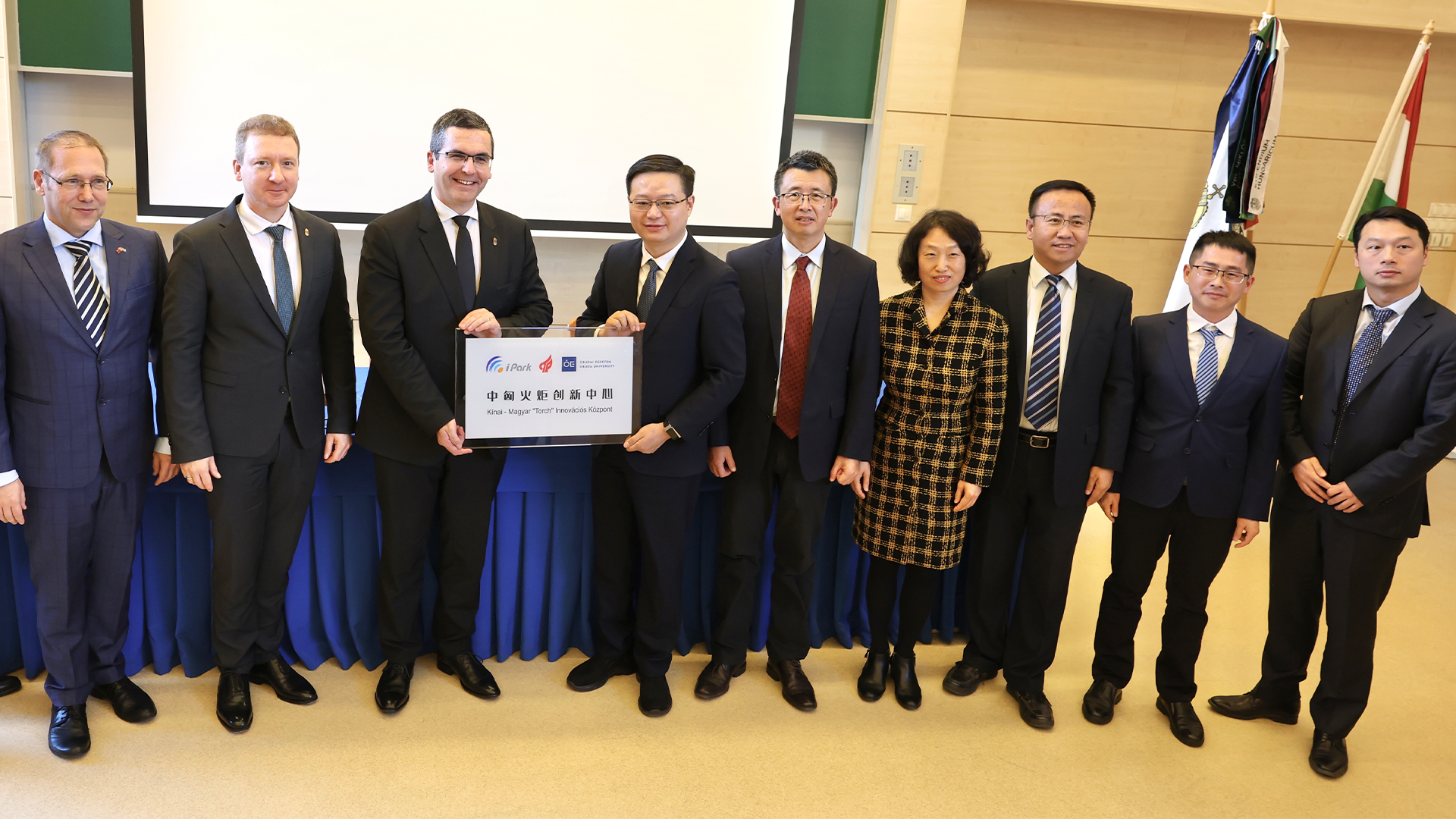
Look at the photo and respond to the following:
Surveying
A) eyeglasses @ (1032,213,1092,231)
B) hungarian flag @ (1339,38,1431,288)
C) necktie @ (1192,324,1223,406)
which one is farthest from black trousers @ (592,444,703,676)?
hungarian flag @ (1339,38,1431,288)

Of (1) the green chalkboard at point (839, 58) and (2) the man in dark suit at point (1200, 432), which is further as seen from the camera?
(1) the green chalkboard at point (839, 58)

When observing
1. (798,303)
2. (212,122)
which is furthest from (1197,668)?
(212,122)

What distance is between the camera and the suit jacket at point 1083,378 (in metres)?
2.44

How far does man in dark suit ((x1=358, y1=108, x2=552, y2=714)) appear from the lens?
7.34ft

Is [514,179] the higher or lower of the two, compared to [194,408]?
higher

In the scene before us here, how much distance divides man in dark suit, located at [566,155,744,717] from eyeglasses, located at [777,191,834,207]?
25 centimetres

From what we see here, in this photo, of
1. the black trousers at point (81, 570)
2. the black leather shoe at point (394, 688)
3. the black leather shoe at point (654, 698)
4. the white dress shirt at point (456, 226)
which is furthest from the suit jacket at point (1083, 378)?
the black trousers at point (81, 570)

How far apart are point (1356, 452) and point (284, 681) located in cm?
310

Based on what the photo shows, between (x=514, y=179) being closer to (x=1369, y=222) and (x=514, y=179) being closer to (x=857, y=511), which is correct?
(x=857, y=511)

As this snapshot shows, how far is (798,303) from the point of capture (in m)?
2.46

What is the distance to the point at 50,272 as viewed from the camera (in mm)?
2049

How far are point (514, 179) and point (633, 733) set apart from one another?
329cm

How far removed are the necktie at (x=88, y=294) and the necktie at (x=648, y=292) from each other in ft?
4.24

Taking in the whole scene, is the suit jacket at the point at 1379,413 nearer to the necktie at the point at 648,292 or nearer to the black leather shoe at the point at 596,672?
the necktie at the point at 648,292
